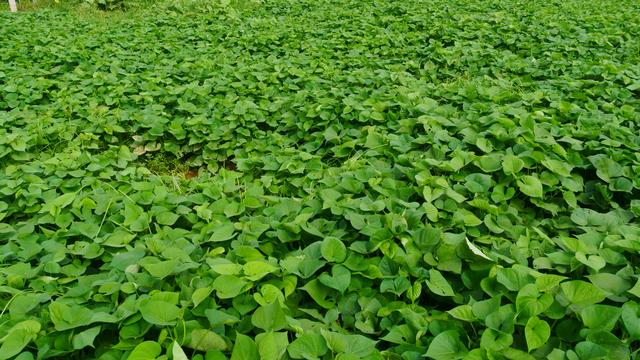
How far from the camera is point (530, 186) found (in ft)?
7.99

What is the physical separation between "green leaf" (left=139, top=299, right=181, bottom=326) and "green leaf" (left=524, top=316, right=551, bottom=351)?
106 centimetres

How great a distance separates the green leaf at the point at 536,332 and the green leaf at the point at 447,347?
0.18 m

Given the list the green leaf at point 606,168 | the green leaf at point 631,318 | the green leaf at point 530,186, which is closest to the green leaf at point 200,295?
the green leaf at point 631,318

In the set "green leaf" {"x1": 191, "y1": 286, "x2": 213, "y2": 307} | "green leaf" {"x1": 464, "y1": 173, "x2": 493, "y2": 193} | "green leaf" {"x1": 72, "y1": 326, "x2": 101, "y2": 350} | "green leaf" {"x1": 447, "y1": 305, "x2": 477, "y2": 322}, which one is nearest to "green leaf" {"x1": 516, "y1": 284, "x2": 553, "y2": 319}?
"green leaf" {"x1": 447, "y1": 305, "x2": 477, "y2": 322}

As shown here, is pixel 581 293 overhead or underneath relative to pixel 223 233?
overhead

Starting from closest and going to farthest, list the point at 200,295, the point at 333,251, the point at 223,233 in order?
1. the point at 200,295
2. the point at 333,251
3. the point at 223,233

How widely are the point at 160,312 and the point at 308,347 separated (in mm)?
495

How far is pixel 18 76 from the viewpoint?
484 centimetres

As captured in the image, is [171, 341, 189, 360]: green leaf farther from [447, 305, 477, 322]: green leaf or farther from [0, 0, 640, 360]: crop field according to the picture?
[447, 305, 477, 322]: green leaf

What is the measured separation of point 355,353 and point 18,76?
187 inches

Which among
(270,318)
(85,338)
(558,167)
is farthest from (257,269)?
(558,167)

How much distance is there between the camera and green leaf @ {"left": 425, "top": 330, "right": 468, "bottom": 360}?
4.81ft

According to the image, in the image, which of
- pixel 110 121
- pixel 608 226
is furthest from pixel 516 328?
pixel 110 121

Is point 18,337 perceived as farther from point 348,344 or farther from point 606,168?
point 606,168
